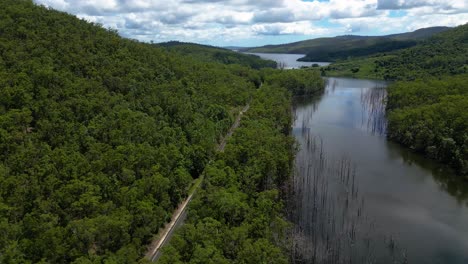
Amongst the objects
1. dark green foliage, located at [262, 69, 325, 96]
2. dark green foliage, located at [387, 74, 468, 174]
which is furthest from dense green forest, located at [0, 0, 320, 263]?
dark green foliage, located at [262, 69, 325, 96]

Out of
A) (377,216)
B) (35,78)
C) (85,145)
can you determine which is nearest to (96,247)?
(85,145)

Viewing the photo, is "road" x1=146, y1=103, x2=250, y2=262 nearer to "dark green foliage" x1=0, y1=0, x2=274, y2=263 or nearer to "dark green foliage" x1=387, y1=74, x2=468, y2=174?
"dark green foliage" x1=0, y1=0, x2=274, y2=263

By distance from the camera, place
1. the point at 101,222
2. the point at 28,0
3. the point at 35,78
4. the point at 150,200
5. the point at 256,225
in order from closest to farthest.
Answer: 1. the point at 101,222
2. the point at 256,225
3. the point at 150,200
4. the point at 35,78
5. the point at 28,0

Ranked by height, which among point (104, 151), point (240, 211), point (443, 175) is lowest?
point (443, 175)

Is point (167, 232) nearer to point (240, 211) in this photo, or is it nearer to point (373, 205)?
point (240, 211)

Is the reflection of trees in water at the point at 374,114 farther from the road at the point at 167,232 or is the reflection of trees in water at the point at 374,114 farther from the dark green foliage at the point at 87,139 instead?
the road at the point at 167,232

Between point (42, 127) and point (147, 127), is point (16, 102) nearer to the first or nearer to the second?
point (42, 127)

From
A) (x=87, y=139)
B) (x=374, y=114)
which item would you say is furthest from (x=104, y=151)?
(x=374, y=114)
